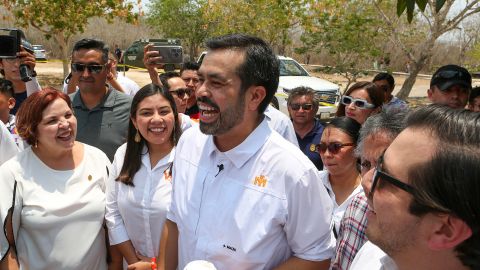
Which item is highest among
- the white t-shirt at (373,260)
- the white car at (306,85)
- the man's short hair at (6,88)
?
the man's short hair at (6,88)

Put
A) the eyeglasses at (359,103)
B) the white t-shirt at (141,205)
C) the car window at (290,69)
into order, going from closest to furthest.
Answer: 1. the white t-shirt at (141,205)
2. the eyeglasses at (359,103)
3. the car window at (290,69)

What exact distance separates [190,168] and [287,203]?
1.77ft

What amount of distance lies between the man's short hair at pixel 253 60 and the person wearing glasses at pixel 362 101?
2071mm

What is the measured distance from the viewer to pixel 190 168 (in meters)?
1.94

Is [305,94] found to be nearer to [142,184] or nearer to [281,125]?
[281,125]

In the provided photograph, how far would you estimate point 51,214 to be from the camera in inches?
90.9

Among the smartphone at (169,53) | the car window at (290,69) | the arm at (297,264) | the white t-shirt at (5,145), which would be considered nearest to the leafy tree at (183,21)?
the car window at (290,69)

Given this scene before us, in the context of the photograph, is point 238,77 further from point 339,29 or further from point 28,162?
point 339,29

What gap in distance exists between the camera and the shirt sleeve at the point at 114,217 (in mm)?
2445

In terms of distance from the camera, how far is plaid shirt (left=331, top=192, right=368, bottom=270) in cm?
184

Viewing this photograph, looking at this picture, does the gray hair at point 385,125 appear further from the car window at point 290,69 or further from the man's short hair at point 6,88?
the car window at point 290,69

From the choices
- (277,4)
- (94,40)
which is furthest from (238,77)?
(277,4)

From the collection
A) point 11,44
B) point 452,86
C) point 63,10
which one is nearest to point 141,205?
point 11,44

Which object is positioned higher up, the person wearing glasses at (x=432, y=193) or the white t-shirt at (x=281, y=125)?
the person wearing glasses at (x=432, y=193)
